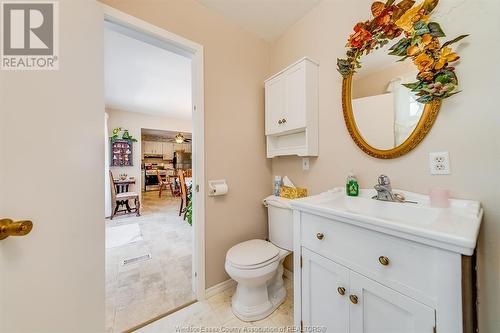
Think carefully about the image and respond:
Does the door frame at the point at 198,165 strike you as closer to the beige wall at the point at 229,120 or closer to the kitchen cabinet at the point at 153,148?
the beige wall at the point at 229,120

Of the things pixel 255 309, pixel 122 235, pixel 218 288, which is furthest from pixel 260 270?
pixel 122 235

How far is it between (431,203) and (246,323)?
4.55ft

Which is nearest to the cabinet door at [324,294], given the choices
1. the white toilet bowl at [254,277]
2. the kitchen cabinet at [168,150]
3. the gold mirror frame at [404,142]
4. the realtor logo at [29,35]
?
the white toilet bowl at [254,277]

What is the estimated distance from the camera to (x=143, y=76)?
289cm

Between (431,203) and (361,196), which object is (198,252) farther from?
(431,203)

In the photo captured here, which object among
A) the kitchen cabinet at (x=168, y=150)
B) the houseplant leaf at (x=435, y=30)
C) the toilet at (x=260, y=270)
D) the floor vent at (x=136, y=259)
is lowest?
the floor vent at (x=136, y=259)

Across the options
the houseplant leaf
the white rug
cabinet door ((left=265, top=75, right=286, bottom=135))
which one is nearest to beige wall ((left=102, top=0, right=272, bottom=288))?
cabinet door ((left=265, top=75, right=286, bottom=135))

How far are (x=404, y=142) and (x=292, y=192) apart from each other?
0.87 meters

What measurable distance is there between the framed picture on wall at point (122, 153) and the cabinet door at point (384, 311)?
17.5 feet

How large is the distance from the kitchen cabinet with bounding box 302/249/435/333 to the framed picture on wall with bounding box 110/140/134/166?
5086 millimetres

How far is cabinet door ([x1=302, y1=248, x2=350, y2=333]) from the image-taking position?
0.84m

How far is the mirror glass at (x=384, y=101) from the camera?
3.43ft

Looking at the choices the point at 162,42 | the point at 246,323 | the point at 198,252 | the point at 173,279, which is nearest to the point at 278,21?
the point at 162,42

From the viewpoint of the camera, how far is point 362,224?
2.45 ft
